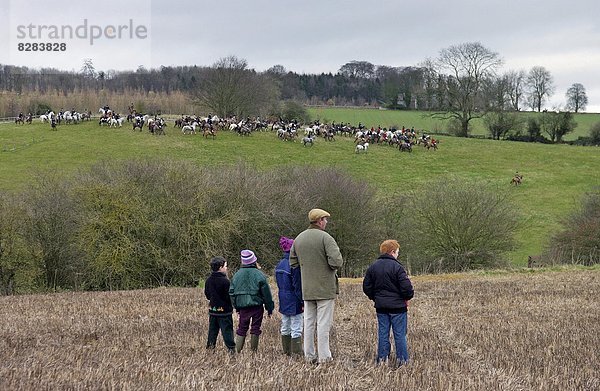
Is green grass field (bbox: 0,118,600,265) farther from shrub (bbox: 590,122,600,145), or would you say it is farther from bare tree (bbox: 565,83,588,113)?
bare tree (bbox: 565,83,588,113)

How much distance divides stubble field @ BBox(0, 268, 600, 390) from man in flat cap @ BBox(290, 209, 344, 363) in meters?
0.53

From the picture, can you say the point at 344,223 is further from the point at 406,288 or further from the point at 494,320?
the point at 406,288

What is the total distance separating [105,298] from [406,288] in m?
12.8

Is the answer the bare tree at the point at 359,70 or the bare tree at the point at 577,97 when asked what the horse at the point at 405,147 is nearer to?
the bare tree at the point at 577,97

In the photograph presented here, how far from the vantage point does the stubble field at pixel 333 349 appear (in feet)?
20.9

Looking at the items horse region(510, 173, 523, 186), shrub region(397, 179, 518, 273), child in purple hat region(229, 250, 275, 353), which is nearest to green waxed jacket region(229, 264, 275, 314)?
child in purple hat region(229, 250, 275, 353)

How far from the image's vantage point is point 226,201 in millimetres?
30672

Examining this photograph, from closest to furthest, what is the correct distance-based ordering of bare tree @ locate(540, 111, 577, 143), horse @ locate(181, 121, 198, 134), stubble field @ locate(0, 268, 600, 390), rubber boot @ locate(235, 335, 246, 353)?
stubble field @ locate(0, 268, 600, 390), rubber boot @ locate(235, 335, 246, 353), horse @ locate(181, 121, 198, 134), bare tree @ locate(540, 111, 577, 143)

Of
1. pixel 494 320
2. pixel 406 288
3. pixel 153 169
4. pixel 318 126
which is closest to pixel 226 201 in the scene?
pixel 153 169

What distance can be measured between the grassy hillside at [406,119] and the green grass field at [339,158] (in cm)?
1631

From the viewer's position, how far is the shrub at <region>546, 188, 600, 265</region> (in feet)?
106

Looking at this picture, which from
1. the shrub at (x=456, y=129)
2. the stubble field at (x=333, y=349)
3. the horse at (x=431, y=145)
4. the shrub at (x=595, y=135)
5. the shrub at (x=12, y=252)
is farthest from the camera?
the shrub at (x=456, y=129)

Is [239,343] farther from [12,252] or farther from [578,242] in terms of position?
[578,242]

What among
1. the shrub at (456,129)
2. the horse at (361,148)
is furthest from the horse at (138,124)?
the shrub at (456,129)
